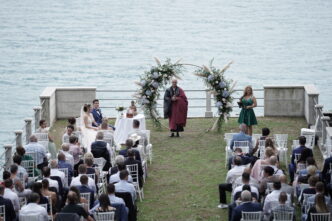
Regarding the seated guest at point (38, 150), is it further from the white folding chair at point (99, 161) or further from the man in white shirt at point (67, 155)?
the white folding chair at point (99, 161)

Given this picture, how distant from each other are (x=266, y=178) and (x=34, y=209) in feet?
15.0

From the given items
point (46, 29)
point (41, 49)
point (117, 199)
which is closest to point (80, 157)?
point (117, 199)

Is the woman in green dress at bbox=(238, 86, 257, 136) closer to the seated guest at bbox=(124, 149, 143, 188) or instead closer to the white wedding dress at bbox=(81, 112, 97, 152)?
the white wedding dress at bbox=(81, 112, 97, 152)

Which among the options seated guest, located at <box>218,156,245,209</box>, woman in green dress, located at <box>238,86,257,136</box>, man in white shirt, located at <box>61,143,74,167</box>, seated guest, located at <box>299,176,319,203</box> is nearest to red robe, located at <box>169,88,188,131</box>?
woman in green dress, located at <box>238,86,257,136</box>

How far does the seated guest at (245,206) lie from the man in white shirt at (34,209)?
3.21m

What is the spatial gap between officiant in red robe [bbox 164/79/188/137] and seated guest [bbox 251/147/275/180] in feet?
23.1

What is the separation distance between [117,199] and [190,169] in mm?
5942

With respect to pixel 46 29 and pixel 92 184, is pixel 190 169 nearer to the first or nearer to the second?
pixel 92 184

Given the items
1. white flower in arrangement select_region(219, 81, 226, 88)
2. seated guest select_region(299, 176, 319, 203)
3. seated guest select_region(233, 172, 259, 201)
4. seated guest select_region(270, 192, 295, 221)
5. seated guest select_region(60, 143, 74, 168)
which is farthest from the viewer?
white flower in arrangement select_region(219, 81, 226, 88)

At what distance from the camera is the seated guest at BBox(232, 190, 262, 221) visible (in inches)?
632

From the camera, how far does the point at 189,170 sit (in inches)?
876

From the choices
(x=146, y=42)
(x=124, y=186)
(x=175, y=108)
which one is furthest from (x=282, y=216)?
(x=146, y=42)

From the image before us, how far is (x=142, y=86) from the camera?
26672 millimetres

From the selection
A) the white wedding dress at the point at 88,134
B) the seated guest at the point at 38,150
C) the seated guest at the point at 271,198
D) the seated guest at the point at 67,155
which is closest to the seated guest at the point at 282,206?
the seated guest at the point at 271,198
